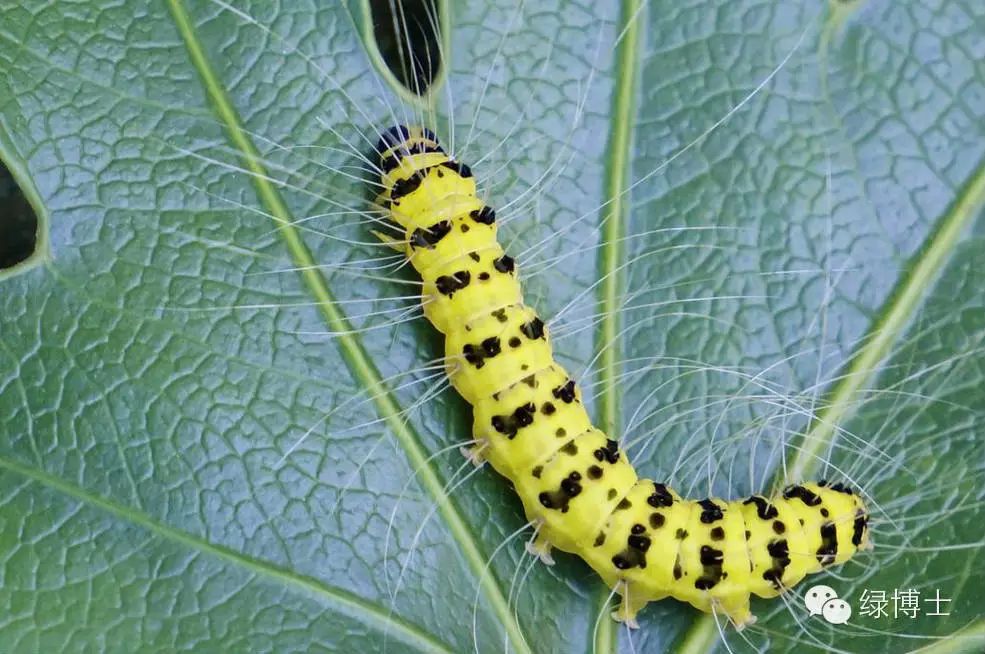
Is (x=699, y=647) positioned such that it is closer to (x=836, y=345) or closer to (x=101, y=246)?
(x=836, y=345)

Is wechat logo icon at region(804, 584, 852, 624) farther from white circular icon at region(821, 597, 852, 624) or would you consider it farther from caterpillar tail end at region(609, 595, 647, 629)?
caterpillar tail end at region(609, 595, 647, 629)

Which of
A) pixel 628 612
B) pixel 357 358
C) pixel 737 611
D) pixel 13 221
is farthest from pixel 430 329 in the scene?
pixel 13 221

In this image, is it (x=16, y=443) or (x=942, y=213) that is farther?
(x=942, y=213)

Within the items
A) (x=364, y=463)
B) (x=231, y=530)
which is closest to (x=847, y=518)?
(x=364, y=463)

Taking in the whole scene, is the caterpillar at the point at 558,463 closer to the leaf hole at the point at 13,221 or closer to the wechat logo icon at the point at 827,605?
the wechat logo icon at the point at 827,605

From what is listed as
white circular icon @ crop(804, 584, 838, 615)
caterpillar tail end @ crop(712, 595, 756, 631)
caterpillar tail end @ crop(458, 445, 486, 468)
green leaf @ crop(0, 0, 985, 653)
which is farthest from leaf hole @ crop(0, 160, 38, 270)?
white circular icon @ crop(804, 584, 838, 615)

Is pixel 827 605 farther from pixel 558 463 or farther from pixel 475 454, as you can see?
pixel 475 454

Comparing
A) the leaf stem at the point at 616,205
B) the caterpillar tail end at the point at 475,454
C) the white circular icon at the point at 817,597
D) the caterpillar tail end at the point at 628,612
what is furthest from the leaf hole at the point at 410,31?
the white circular icon at the point at 817,597

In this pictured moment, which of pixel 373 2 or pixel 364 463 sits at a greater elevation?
pixel 373 2
